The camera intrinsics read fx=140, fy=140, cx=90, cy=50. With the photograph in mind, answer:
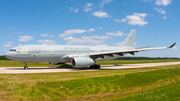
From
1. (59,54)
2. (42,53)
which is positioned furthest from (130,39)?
(42,53)

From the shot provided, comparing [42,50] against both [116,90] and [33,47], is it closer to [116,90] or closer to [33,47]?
[33,47]

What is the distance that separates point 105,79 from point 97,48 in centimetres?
1726

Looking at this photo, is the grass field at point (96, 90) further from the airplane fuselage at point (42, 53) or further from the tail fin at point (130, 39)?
the tail fin at point (130, 39)

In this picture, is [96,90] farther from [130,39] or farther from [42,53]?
[130,39]

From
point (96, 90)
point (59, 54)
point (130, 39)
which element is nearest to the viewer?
point (96, 90)

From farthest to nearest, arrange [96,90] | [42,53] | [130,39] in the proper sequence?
[130,39], [42,53], [96,90]

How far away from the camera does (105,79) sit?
41.4 feet

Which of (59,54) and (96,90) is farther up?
(59,54)

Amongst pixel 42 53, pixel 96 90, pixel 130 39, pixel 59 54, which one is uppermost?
pixel 130 39

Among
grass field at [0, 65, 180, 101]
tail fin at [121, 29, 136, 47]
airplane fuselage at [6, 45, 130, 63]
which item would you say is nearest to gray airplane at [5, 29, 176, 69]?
airplane fuselage at [6, 45, 130, 63]

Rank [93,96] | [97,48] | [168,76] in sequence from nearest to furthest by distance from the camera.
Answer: [93,96] → [168,76] → [97,48]

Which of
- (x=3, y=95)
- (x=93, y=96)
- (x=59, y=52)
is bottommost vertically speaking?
(x=93, y=96)

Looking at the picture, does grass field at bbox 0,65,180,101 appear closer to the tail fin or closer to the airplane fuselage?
the airplane fuselage

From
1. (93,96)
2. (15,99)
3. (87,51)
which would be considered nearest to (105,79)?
(93,96)
